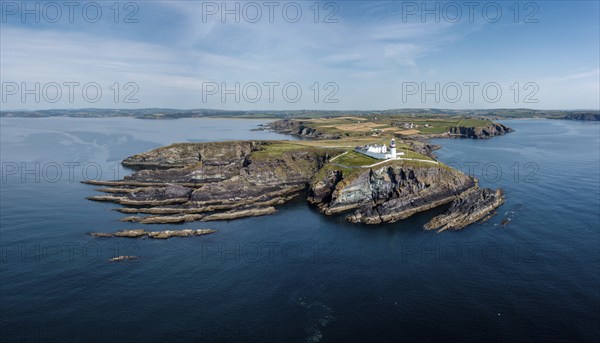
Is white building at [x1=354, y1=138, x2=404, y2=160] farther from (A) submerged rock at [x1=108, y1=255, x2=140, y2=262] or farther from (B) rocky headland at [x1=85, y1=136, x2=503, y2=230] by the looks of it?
(A) submerged rock at [x1=108, y1=255, x2=140, y2=262]

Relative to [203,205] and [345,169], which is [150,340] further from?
[345,169]

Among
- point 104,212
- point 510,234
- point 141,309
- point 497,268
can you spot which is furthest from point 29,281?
point 510,234

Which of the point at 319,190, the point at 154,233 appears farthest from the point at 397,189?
the point at 154,233

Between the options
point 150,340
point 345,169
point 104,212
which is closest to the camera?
point 150,340

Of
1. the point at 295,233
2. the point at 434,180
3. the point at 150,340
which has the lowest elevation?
the point at 150,340

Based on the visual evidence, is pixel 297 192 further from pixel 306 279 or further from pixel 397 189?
pixel 306 279

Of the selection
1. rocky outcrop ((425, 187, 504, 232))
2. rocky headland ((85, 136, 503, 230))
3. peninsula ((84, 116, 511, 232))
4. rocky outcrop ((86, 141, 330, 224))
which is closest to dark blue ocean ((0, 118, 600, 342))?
rocky outcrop ((425, 187, 504, 232))

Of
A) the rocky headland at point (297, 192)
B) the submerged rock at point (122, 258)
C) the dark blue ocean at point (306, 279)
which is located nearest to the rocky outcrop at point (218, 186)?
the rocky headland at point (297, 192)
